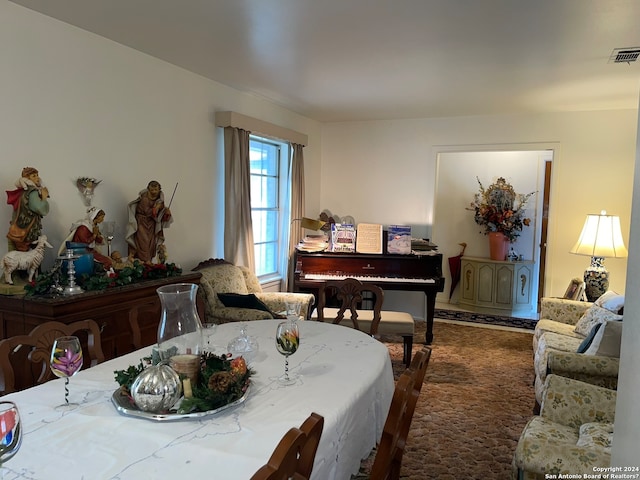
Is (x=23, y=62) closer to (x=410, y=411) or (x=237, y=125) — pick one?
(x=237, y=125)

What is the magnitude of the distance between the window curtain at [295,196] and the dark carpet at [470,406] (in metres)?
1.48

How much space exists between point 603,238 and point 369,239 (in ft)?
7.80

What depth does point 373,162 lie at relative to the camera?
605 cm

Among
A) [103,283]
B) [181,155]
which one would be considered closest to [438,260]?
[181,155]

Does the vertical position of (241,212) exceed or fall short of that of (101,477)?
it exceeds it

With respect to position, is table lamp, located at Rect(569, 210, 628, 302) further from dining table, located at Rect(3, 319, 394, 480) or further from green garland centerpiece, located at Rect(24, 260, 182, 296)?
green garland centerpiece, located at Rect(24, 260, 182, 296)

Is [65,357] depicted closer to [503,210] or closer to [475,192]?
[503,210]

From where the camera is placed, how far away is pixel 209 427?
1346 millimetres

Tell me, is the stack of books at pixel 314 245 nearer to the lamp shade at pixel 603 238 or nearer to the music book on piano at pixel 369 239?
the music book on piano at pixel 369 239

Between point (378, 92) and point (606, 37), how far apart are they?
202 centimetres

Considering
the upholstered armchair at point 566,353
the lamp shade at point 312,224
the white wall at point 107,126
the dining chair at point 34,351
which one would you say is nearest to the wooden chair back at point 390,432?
the dining chair at point 34,351

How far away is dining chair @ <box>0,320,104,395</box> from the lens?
1.64m

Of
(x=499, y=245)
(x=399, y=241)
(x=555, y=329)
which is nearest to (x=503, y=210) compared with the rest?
(x=499, y=245)

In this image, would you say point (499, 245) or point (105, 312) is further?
point (499, 245)
